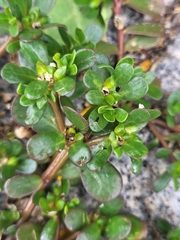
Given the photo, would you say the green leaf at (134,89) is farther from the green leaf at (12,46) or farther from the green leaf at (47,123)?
the green leaf at (12,46)

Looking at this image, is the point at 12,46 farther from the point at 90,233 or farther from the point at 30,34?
→ the point at 90,233

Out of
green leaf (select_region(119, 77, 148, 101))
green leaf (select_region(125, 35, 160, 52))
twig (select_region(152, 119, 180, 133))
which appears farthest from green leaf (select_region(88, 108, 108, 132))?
green leaf (select_region(125, 35, 160, 52))

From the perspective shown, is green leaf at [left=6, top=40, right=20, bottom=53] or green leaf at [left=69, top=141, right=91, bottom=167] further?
green leaf at [left=6, top=40, right=20, bottom=53]

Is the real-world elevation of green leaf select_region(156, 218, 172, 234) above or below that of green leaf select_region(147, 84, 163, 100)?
below

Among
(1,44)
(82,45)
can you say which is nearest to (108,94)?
(82,45)

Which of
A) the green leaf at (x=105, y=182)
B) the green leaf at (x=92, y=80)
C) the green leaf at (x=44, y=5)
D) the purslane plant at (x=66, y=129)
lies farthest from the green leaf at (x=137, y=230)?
the green leaf at (x=44, y=5)

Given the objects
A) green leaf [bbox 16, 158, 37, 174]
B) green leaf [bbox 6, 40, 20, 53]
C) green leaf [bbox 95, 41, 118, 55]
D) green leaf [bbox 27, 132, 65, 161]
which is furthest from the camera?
green leaf [bbox 95, 41, 118, 55]

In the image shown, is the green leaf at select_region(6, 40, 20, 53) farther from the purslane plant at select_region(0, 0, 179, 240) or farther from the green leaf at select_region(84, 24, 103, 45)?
the green leaf at select_region(84, 24, 103, 45)
